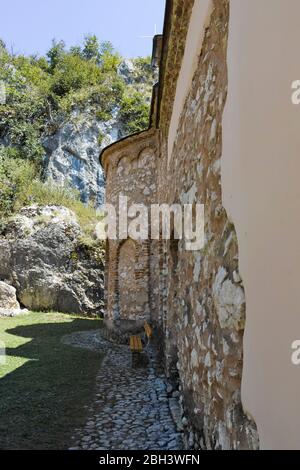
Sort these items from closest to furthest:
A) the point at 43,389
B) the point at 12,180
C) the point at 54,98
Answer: the point at 43,389 → the point at 12,180 → the point at 54,98

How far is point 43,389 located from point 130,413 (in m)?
1.48

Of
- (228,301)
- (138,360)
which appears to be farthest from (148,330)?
(228,301)

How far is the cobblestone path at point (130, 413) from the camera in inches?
163

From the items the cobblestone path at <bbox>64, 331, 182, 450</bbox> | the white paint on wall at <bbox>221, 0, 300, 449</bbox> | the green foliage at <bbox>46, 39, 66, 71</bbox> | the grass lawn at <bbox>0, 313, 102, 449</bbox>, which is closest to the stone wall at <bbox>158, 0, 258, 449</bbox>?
the white paint on wall at <bbox>221, 0, 300, 449</bbox>

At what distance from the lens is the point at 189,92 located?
13.6 feet

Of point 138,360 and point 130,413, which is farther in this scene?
point 138,360

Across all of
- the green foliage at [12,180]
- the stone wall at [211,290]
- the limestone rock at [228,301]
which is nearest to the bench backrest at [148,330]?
the stone wall at [211,290]

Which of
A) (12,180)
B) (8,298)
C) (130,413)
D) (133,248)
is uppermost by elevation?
(12,180)

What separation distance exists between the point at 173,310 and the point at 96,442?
2.13 meters

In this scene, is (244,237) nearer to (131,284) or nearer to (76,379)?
(76,379)

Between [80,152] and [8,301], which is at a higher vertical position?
[80,152]

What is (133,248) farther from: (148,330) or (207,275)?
(207,275)

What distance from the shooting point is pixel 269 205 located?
5.36 feet
